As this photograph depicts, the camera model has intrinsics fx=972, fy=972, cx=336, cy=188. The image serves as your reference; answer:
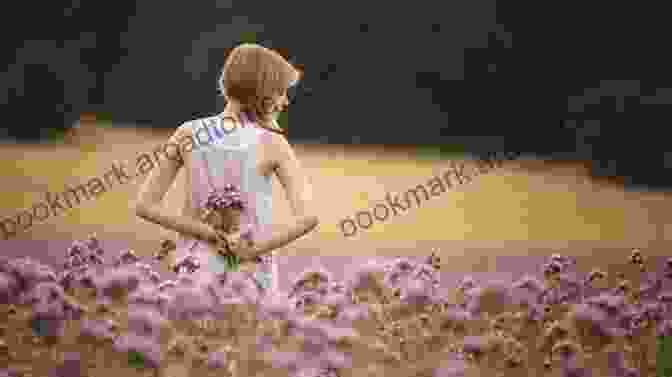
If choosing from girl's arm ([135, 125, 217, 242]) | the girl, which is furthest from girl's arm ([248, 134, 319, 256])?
girl's arm ([135, 125, 217, 242])

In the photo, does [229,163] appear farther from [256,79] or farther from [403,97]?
[403,97]

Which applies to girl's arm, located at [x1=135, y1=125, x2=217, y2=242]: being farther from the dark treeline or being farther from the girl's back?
the dark treeline

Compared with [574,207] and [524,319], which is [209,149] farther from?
[574,207]

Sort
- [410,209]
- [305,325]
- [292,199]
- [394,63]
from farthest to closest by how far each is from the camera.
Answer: [410,209] < [394,63] < [292,199] < [305,325]

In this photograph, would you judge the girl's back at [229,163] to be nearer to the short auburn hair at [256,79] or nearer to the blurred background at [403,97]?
the short auburn hair at [256,79]

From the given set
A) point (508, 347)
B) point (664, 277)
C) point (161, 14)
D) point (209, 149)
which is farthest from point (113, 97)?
point (508, 347)

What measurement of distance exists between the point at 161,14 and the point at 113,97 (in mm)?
410

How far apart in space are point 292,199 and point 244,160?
125 mm

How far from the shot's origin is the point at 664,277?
2006mm

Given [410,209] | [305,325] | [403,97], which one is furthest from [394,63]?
[305,325]

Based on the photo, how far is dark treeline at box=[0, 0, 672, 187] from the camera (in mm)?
4105

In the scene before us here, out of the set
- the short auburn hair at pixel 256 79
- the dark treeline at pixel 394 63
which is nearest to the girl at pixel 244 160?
the short auburn hair at pixel 256 79

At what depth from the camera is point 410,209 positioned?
15.3 feet

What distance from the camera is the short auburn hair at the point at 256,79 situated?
1.85 meters
